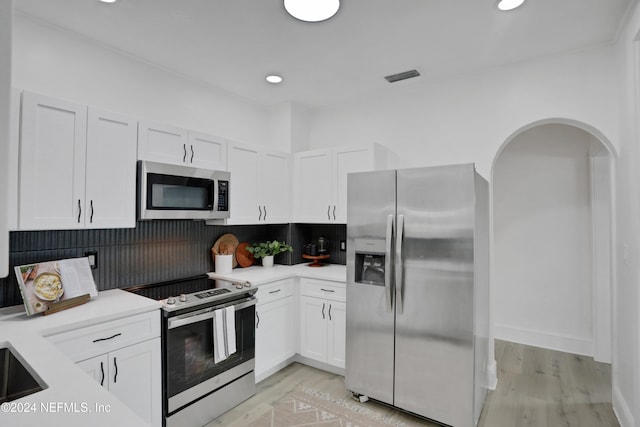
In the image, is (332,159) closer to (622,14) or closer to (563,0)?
(563,0)

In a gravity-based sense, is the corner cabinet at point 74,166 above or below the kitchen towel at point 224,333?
above

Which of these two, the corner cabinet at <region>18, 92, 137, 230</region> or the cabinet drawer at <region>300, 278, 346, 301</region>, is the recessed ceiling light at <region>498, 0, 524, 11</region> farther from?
the corner cabinet at <region>18, 92, 137, 230</region>

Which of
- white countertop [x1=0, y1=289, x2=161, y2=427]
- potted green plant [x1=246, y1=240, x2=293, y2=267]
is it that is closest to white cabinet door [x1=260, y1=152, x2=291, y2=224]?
potted green plant [x1=246, y1=240, x2=293, y2=267]

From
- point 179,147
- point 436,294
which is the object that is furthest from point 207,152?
point 436,294

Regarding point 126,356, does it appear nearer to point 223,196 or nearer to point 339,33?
point 223,196

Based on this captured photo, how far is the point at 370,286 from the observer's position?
2574 millimetres

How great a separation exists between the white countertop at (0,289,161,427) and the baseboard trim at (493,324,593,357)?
12.7 feet

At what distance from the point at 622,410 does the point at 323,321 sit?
2.25 m

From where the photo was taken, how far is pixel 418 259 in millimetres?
2355

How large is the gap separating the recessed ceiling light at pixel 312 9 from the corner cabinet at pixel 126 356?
6.87 feet

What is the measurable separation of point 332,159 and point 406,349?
190 cm

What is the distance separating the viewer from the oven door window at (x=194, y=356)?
7.17 feet

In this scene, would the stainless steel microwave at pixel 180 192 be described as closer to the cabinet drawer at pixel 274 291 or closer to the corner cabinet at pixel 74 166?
the corner cabinet at pixel 74 166

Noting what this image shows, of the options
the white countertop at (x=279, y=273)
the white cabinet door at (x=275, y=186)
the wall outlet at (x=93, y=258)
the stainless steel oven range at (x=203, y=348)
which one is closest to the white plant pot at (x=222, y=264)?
the white countertop at (x=279, y=273)
